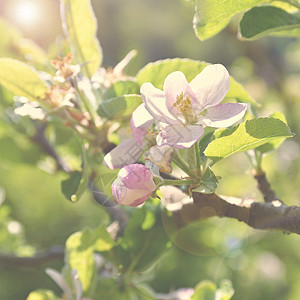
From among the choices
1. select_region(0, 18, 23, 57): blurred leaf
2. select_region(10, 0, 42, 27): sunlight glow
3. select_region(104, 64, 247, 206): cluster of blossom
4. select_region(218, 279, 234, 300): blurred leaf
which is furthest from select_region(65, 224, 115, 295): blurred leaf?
select_region(10, 0, 42, 27): sunlight glow

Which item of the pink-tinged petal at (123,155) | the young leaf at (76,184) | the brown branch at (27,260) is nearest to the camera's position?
the pink-tinged petal at (123,155)

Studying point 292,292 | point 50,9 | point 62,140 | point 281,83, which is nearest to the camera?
point 62,140

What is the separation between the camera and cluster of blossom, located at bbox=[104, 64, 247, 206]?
577mm

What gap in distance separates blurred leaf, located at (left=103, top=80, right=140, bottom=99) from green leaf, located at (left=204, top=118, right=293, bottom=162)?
0.78ft

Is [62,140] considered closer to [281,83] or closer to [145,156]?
[145,156]

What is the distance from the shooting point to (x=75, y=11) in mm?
806

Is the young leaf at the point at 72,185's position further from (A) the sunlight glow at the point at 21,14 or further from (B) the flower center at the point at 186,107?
(A) the sunlight glow at the point at 21,14

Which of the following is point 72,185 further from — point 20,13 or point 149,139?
point 20,13

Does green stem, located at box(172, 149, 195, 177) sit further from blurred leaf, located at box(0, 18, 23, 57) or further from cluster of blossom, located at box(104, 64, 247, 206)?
blurred leaf, located at box(0, 18, 23, 57)

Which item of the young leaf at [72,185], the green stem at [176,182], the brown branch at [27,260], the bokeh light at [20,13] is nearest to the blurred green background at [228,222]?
the bokeh light at [20,13]

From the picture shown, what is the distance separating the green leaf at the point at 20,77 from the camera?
32.4 inches

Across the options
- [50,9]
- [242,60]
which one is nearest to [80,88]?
[242,60]

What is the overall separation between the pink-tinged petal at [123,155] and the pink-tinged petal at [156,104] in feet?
0.35

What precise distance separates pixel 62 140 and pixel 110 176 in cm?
49
